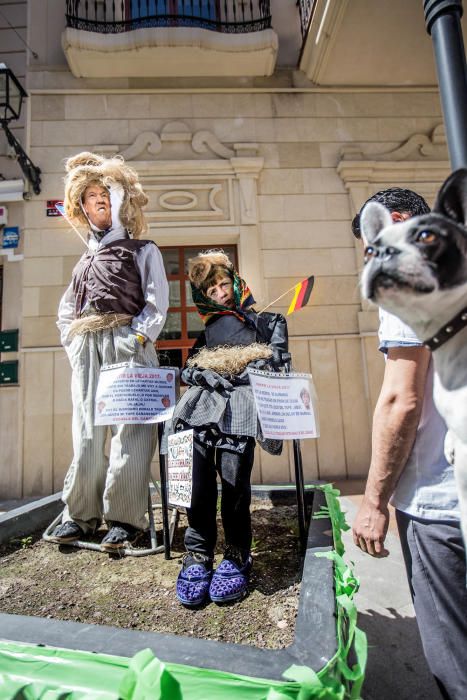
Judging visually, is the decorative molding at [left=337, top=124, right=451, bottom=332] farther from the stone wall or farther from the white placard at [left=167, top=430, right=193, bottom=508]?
the white placard at [left=167, top=430, right=193, bottom=508]

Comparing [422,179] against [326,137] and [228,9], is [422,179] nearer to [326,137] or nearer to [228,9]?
[326,137]

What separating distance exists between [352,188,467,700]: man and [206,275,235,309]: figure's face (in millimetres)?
1099

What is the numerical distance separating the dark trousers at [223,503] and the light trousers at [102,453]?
426 millimetres

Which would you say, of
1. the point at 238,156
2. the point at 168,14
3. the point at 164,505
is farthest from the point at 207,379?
the point at 168,14

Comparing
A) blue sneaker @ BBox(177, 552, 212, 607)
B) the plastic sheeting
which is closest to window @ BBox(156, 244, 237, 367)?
blue sneaker @ BBox(177, 552, 212, 607)

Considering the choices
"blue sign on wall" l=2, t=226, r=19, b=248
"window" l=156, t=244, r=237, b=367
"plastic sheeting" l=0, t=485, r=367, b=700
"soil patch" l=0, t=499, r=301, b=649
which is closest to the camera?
"plastic sheeting" l=0, t=485, r=367, b=700

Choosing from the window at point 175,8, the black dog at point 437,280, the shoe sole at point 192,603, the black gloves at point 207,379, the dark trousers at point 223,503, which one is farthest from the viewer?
the window at point 175,8

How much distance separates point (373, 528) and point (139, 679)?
58 cm

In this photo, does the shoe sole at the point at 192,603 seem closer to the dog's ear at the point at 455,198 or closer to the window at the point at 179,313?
the dog's ear at the point at 455,198

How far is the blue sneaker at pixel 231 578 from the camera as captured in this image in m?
1.38

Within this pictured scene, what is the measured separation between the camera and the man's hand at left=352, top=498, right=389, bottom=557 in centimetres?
98

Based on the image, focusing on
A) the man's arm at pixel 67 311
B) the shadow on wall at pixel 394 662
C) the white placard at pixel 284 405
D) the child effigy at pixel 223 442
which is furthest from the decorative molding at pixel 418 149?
the shadow on wall at pixel 394 662

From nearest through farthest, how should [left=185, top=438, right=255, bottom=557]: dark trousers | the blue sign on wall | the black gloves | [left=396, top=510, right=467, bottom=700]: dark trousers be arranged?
[left=396, top=510, right=467, bottom=700]: dark trousers
[left=185, top=438, right=255, bottom=557]: dark trousers
the black gloves
the blue sign on wall

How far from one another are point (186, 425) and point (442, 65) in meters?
1.44
